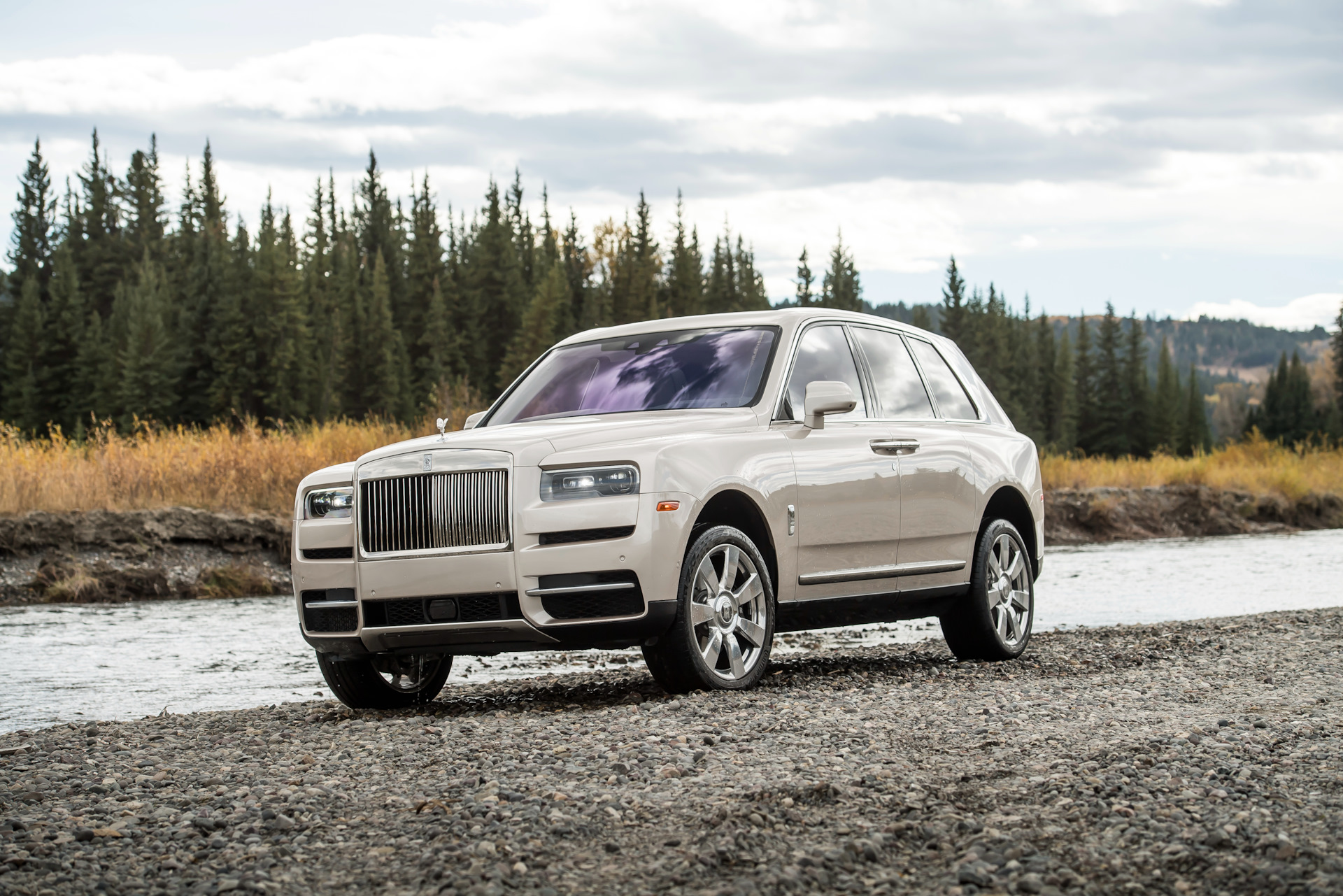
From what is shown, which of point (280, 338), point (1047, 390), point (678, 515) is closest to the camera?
point (678, 515)

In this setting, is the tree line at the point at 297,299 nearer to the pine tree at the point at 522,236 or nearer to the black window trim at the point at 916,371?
the pine tree at the point at 522,236

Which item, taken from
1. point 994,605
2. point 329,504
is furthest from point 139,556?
point 994,605

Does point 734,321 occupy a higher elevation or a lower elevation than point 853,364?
higher

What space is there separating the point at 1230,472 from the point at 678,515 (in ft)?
111

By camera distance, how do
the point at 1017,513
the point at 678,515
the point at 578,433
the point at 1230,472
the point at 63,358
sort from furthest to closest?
the point at 63,358 → the point at 1230,472 → the point at 1017,513 → the point at 578,433 → the point at 678,515

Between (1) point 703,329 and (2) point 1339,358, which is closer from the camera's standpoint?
(1) point 703,329

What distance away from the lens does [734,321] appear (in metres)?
8.09

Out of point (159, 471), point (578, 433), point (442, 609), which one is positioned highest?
point (578, 433)

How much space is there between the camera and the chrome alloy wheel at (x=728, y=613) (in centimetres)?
682

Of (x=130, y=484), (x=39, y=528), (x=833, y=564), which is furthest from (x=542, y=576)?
(x=130, y=484)

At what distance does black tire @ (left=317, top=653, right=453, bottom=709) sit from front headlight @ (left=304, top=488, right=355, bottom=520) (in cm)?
71

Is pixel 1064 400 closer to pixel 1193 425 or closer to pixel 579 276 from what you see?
pixel 1193 425

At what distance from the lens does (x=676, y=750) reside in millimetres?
5293

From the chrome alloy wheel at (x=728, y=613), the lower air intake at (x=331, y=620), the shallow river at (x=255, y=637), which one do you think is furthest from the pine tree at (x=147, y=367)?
the chrome alloy wheel at (x=728, y=613)
